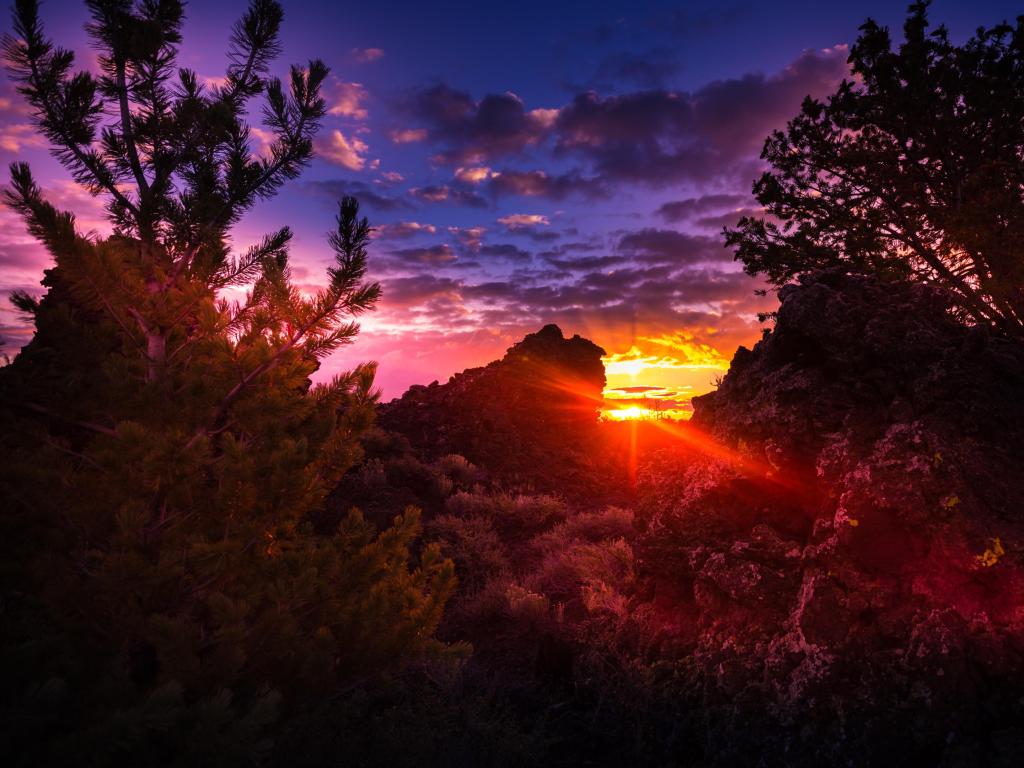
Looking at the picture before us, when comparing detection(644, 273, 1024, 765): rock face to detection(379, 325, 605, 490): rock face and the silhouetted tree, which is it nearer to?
the silhouetted tree

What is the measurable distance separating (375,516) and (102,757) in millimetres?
7728

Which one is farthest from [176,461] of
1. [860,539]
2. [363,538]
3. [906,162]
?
[906,162]

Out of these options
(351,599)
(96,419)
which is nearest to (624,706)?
(351,599)

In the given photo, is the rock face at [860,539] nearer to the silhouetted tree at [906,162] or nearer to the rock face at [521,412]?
the silhouetted tree at [906,162]

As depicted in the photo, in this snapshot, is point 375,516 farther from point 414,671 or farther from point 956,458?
point 956,458

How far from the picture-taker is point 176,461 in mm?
3742

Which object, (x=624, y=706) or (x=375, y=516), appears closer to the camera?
(x=624, y=706)

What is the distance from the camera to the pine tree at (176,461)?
348 cm

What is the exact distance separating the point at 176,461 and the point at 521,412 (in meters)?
13.9

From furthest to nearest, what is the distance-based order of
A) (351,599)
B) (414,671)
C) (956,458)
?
1. (414,671)
2. (351,599)
3. (956,458)

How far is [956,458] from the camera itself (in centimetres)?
436

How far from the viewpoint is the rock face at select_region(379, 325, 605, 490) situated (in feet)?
51.6

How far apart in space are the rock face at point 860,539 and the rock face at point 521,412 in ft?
30.6

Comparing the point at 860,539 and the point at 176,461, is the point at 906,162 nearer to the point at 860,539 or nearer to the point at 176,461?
the point at 860,539
